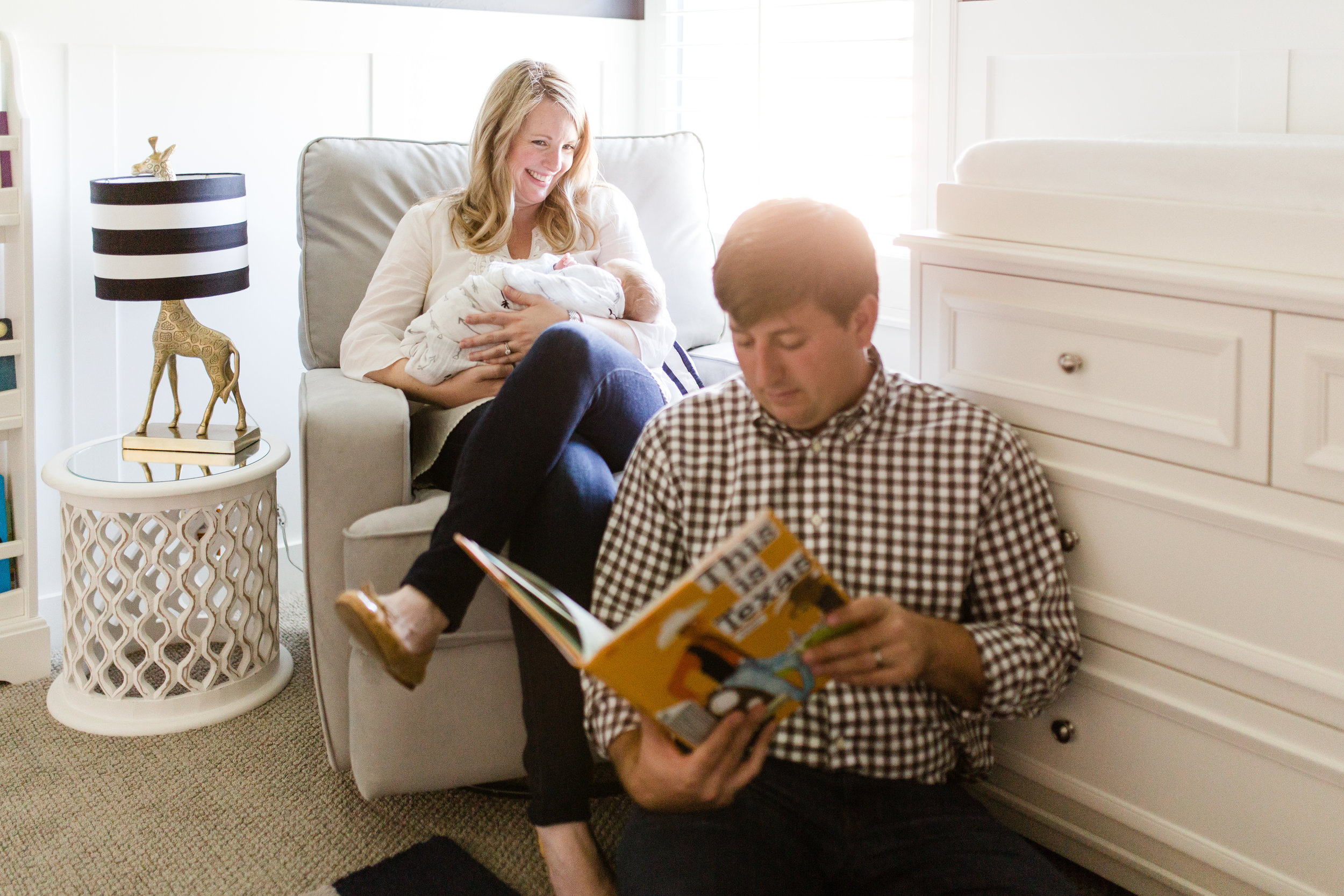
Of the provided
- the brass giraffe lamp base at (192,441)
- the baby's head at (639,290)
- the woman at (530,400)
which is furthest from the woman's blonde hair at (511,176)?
the brass giraffe lamp base at (192,441)

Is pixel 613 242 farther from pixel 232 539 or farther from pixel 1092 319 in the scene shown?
pixel 1092 319

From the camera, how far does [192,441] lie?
202 cm

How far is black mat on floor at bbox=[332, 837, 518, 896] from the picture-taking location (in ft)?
4.96

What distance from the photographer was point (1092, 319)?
4.06 feet

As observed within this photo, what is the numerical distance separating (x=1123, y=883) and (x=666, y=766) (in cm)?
69

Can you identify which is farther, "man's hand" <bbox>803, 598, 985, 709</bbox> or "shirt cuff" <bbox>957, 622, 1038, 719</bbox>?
"shirt cuff" <bbox>957, 622, 1038, 719</bbox>

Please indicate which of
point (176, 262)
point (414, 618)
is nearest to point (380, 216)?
point (176, 262)

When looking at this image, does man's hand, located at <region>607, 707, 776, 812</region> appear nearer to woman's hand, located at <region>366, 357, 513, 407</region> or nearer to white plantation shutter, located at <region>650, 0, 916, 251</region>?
woman's hand, located at <region>366, 357, 513, 407</region>

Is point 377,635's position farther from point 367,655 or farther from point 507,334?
point 507,334

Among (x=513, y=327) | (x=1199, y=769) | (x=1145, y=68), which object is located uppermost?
(x=1145, y=68)

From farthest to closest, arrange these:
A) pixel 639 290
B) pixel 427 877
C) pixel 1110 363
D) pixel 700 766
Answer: pixel 639 290
pixel 427 877
pixel 1110 363
pixel 700 766

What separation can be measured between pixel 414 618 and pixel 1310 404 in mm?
946

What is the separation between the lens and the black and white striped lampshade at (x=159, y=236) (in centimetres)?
191

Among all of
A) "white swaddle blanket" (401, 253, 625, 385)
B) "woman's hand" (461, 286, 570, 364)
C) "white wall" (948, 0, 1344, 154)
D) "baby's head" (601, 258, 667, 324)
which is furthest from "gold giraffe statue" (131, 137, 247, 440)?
"white wall" (948, 0, 1344, 154)
